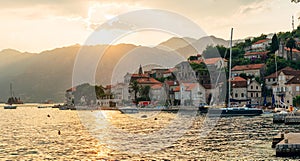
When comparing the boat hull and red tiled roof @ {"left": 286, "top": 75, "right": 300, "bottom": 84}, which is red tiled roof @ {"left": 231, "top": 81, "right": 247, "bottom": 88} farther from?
the boat hull

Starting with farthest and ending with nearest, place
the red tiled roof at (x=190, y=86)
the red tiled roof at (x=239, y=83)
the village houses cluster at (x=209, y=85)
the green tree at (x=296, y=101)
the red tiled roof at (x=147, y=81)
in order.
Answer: the red tiled roof at (x=147, y=81)
the red tiled roof at (x=190, y=86)
the red tiled roof at (x=239, y=83)
the village houses cluster at (x=209, y=85)
the green tree at (x=296, y=101)

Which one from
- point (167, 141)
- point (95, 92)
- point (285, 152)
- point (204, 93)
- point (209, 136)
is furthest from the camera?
point (95, 92)

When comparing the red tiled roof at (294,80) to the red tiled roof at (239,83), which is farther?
the red tiled roof at (239,83)

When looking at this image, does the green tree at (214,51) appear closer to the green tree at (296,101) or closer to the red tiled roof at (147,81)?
the red tiled roof at (147,81)

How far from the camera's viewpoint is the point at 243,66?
138625 millimetres

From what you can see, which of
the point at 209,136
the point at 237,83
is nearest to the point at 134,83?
the point at 237,83

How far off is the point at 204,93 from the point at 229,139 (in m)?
92.6

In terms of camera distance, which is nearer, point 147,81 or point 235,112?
point 235,112

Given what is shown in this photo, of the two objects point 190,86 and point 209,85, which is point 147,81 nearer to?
point 190,86

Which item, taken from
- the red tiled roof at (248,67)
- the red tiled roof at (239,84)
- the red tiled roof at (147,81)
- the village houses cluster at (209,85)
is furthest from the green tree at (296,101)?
the red tiled roof at (147,81)

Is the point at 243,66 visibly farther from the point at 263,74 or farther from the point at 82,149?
the point at 82,149

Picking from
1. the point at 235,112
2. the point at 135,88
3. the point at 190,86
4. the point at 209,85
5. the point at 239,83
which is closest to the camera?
the point at 235,112

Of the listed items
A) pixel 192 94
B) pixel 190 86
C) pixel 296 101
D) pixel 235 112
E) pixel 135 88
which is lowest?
pixel 235 112

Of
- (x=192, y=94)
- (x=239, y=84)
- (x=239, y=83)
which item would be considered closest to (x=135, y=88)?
(x=192, y=94)
